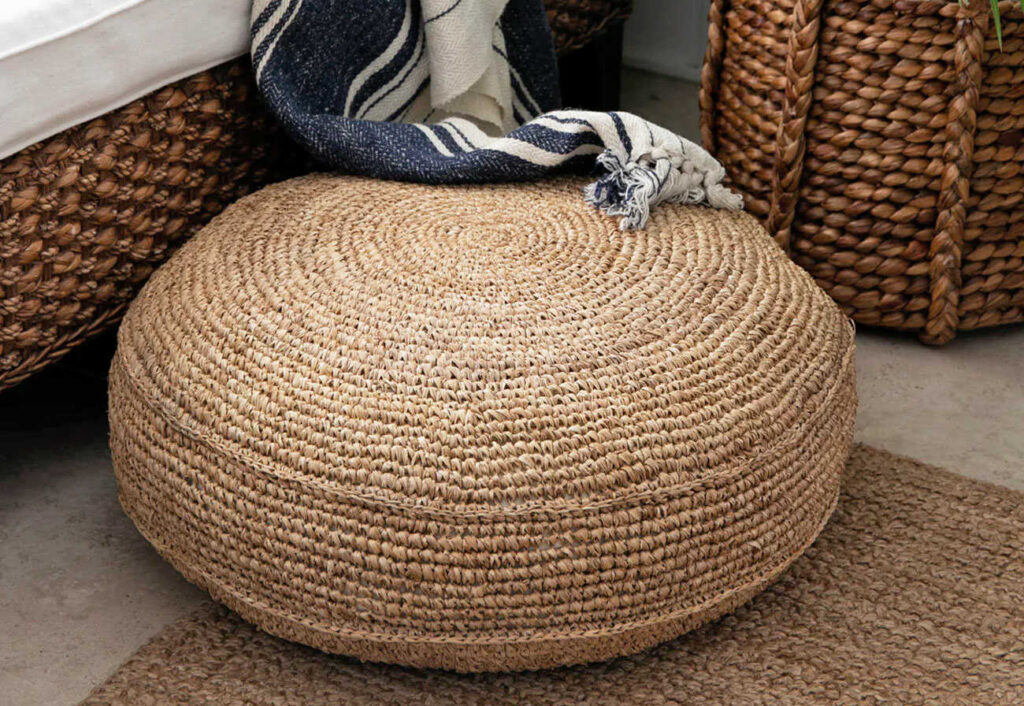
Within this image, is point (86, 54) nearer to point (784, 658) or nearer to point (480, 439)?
point (480, 439)

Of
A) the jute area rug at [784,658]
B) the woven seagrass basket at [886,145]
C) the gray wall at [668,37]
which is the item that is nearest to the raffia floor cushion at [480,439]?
the jute area rug at [784,658]

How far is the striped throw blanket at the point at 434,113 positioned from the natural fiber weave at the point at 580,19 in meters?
0.21

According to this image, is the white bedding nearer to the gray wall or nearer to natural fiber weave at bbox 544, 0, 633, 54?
natural fiber weave at bbox 544, 0, 633, 54

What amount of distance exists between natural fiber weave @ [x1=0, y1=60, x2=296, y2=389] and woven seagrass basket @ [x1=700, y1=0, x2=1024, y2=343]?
62 cm

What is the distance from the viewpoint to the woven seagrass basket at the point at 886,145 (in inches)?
50.4

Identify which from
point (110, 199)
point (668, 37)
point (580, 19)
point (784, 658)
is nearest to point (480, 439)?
point (784, 658)

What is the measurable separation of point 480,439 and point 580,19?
3.45ft

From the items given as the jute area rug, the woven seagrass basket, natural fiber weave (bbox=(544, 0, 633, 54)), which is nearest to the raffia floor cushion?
the jute area rug

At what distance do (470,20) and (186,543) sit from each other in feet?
2.41

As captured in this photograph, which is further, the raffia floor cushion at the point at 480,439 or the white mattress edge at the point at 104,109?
the white mattress edge at the point at 104,109

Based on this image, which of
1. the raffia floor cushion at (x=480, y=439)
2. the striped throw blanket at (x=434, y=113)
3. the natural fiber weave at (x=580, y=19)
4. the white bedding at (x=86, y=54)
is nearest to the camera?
the raffia floor cushion at (x=480, y=439)

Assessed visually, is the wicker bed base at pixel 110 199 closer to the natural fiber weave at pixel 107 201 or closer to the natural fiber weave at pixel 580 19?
the natural fiber weave at pixel 107 201

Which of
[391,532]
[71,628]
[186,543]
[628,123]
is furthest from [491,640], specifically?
[628,123]

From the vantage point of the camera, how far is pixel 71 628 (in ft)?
3.44
